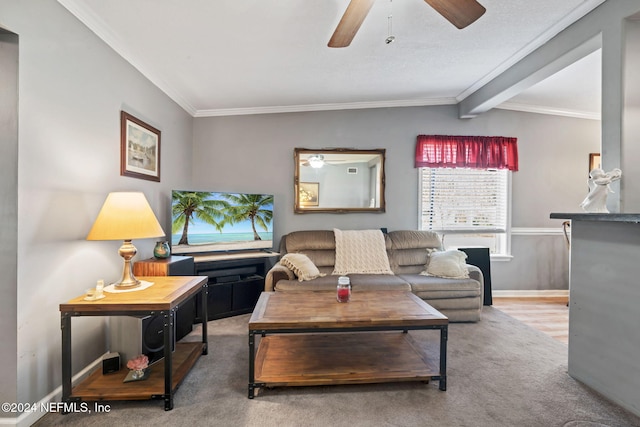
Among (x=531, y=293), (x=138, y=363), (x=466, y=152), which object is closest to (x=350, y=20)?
(x=138, y=363)

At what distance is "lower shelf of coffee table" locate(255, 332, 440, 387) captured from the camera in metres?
2.03

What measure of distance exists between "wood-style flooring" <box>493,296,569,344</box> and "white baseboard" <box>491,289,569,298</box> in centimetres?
6

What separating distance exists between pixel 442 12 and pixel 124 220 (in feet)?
7.32

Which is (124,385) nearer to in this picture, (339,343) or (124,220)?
(124,220)

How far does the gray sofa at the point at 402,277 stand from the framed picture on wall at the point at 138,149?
156 cm

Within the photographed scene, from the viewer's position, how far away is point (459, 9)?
1.62 m

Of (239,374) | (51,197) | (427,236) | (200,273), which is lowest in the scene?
(239,374)

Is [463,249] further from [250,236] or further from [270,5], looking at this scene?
[270,5]

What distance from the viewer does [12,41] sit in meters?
1.62

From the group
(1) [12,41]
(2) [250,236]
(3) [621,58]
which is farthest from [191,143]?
(3) [621,58]

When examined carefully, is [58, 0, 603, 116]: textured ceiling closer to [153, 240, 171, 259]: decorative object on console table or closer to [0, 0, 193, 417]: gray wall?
[0, 0, 193, 417]: gray wall

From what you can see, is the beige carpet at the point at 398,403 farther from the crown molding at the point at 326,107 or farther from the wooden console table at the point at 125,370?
the crown molding at the point at 326,107

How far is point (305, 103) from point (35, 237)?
3.16 m

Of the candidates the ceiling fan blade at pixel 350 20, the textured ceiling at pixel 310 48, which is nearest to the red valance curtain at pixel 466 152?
the textured ceiling at pixel 310 48
